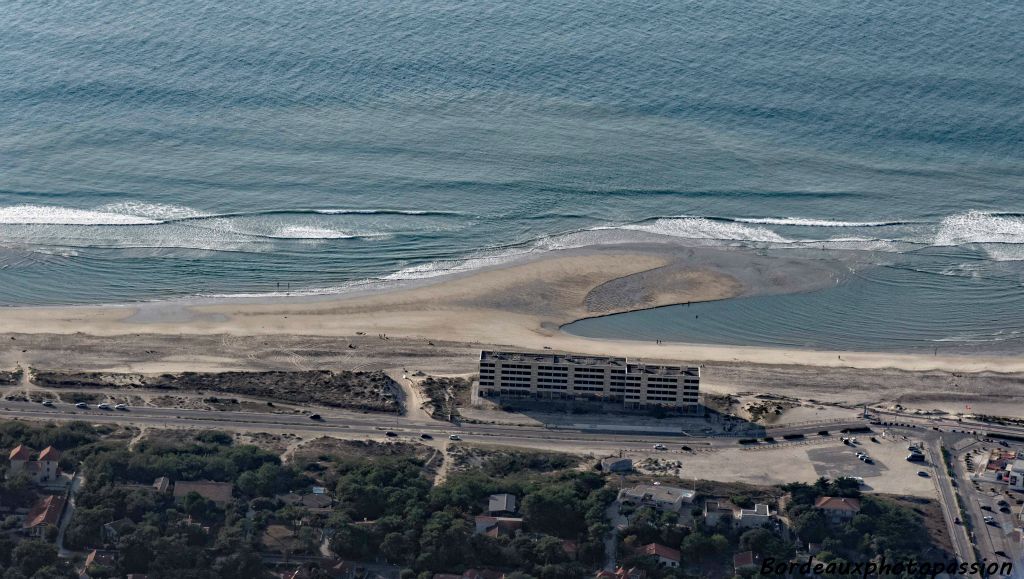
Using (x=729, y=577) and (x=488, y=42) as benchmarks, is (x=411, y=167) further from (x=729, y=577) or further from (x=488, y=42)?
(x=729, y=577)

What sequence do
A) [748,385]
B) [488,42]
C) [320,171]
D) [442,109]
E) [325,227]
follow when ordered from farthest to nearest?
1. [488,42]
2. [442,109]
3. [320,171]
4. [325,227]
5. [748,385]

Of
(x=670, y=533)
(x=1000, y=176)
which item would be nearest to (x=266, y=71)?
(x=1000, y=176)

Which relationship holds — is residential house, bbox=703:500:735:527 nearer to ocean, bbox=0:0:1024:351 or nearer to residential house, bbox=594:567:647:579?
residential house, bbox=594:567:647:579

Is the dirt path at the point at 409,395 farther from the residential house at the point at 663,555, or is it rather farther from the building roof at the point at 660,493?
the residential house at the point at 663,555

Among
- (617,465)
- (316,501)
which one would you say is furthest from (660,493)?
(316,501)

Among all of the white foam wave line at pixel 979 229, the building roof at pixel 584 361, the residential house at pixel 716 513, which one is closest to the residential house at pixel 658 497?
the residential house at pixel 716 513
